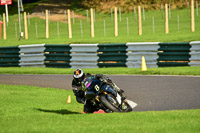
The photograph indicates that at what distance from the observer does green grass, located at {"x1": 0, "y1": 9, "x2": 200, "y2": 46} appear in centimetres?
2609

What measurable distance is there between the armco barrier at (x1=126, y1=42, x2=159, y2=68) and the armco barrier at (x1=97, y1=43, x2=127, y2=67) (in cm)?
26

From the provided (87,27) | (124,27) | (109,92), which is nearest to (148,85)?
(109,92)

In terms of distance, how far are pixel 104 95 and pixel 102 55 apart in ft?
38.0

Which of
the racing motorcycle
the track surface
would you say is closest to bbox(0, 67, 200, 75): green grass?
the track surface

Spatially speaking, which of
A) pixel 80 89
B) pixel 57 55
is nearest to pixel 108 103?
pixel 80 89

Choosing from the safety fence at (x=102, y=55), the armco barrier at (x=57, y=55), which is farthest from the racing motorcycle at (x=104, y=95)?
the armco barrier at (x=57, y=55)

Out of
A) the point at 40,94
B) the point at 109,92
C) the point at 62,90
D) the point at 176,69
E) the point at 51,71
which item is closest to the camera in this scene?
the point at 109,92

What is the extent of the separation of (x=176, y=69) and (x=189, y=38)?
5379 mm

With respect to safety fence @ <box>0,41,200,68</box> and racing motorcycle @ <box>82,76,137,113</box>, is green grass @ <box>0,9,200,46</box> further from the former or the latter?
racing motorcycle @ <box>82,76,137,113</box>

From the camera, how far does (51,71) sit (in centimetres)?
2127

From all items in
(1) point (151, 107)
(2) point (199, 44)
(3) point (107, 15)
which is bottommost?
(1) point (151, 107)

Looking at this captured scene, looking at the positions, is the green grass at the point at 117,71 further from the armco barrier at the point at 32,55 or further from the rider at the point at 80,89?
the rider at the point at 80,89

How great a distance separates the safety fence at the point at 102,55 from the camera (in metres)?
19.3

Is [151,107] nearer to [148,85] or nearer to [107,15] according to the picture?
[148,85]
